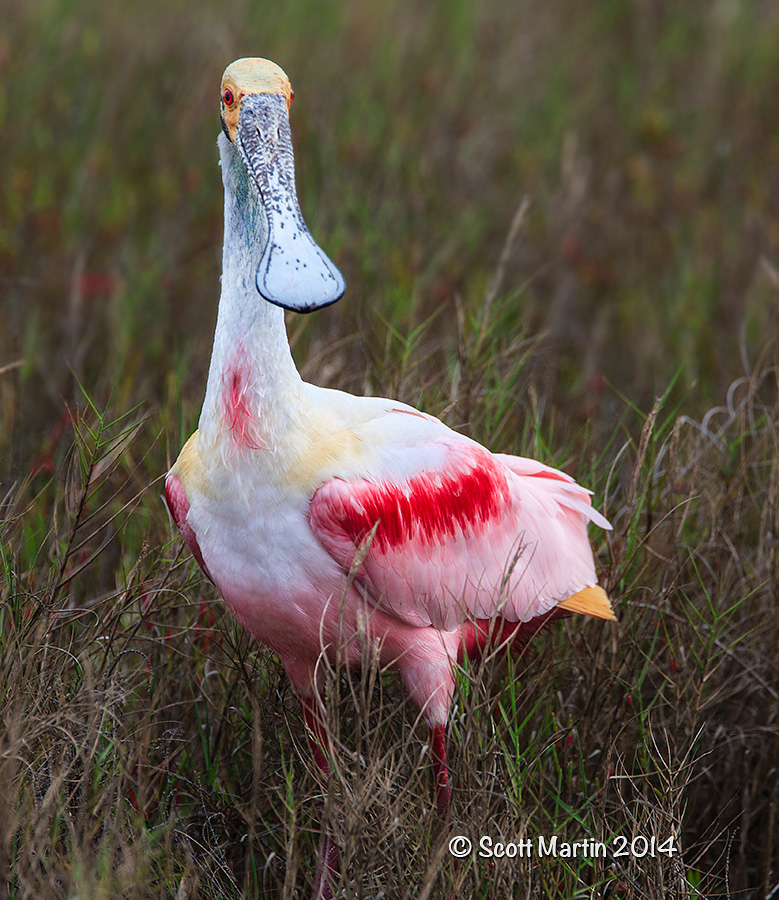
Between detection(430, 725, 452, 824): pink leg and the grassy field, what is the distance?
0.12 ft

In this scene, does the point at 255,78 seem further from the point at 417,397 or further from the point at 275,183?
the point at 417,397

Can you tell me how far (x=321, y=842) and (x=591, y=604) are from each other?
81 cm

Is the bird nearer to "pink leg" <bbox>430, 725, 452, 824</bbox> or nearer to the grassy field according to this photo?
"pink leg" <bbox>430, 725, 452, 824</bbox>

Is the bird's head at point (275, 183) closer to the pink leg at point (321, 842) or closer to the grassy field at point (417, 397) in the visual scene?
the grassy field at point (417, 397)

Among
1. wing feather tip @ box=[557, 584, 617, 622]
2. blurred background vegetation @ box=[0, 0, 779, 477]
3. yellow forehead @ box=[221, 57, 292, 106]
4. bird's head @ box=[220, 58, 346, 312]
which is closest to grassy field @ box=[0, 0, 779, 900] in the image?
blurred background vegetation @ box=[0, 0, 779, 477]

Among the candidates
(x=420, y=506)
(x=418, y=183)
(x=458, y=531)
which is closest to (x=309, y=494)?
(x=420, y=506)

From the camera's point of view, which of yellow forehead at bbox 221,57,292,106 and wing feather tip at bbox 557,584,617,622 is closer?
yellow forehead at bbox 221,57,292,106

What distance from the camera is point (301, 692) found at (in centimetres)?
247

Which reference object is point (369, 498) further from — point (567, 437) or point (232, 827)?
point (567, 437)

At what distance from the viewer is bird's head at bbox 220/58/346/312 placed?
2104 mm

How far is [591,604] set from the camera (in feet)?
8.38

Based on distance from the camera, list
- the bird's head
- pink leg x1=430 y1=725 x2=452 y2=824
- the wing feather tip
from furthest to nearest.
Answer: the wing feather tip < pink leg x1=430 y1=725 x2=452 y2=824 < the bird's head

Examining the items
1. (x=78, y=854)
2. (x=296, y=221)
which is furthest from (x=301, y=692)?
(x=296, y=221)

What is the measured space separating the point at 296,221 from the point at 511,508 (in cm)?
82
